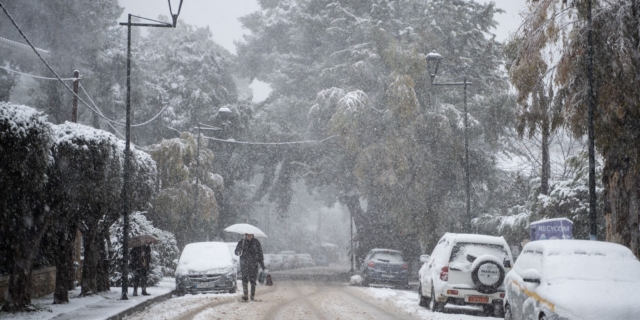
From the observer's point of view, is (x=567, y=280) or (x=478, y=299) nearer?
(x=567, y=280)

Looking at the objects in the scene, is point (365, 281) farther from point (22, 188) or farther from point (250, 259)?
point (22, 188)

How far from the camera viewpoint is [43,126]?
45.3ft

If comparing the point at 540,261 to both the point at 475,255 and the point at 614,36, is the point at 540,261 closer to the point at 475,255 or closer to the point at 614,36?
Answer: the point at 475,255

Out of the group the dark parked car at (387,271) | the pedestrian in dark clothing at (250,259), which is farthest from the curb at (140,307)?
the dark parked car at (387,271)

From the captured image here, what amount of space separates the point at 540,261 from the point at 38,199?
34.4ft

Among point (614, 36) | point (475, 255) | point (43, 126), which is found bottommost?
point (475, 255)

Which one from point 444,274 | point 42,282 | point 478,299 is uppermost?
point 444,274

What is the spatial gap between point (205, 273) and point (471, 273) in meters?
10.4

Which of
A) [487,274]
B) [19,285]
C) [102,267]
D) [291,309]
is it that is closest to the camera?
[19,285]

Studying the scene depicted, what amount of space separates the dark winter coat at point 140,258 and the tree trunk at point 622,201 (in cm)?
1286

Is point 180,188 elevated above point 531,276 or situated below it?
above

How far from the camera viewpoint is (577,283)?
10.0 m

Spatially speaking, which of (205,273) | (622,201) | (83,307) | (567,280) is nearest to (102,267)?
(205,273)

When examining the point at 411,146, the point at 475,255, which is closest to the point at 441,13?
the point at 411,146
